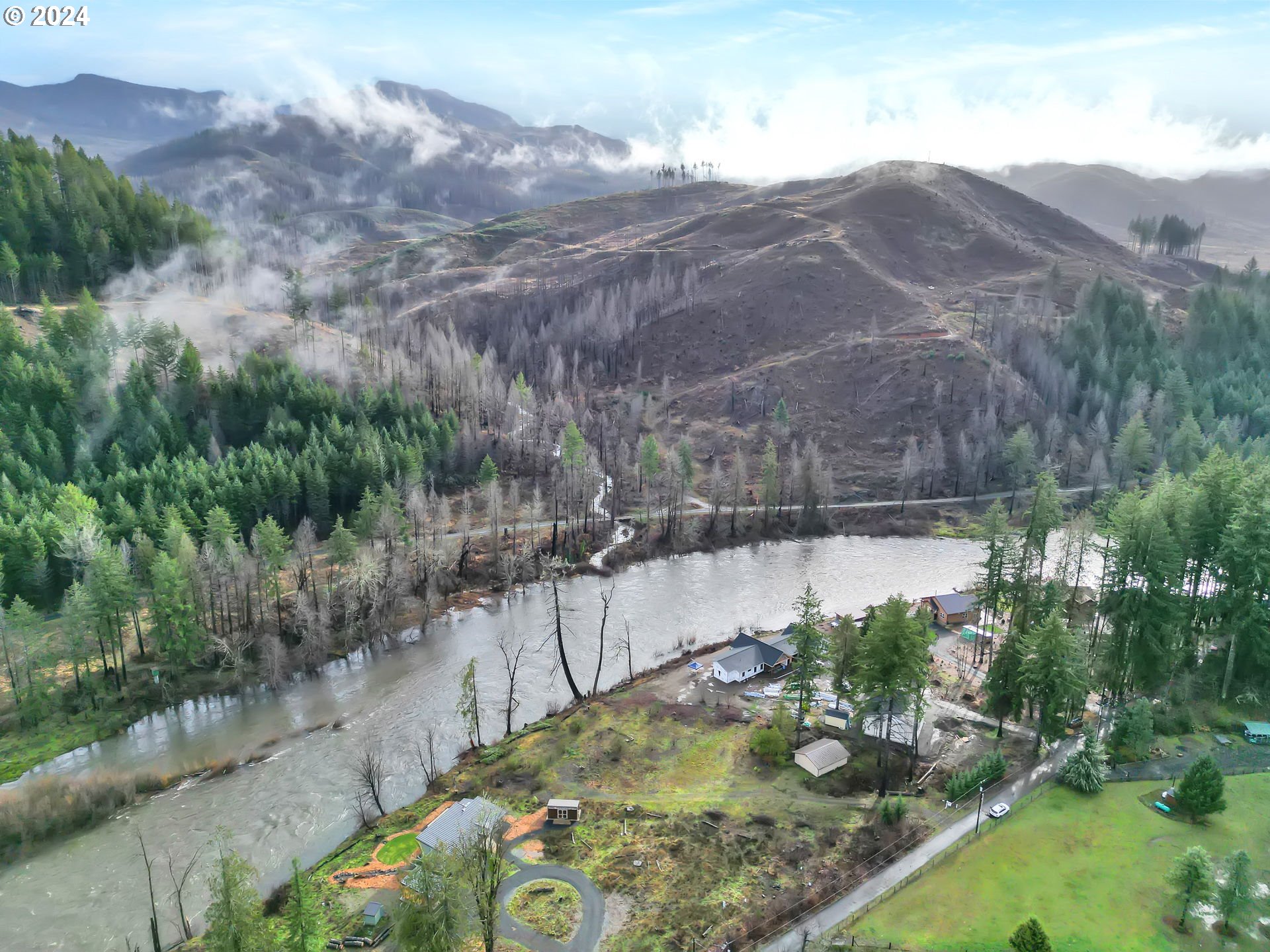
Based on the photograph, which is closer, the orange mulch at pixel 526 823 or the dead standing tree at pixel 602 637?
the orange mulch at pixel 526 823

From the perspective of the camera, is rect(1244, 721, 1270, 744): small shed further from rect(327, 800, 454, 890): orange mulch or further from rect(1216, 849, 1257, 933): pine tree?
rect(327, 800, 454, 890): orange mulch

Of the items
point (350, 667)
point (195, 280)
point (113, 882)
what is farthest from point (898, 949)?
point (195, 280)

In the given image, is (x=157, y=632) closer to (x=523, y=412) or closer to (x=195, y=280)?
(x=523, y=412)

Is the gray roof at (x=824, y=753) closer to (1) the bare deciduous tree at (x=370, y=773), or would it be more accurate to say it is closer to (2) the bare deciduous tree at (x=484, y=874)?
(2) the bare deciduous tree at (x=484, y=874)

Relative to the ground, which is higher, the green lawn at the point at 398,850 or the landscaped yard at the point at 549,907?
the landscaped yard at the point at 549,907

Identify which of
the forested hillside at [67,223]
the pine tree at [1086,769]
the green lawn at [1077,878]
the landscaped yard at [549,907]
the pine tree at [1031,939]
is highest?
the forested hillside at [67,223]

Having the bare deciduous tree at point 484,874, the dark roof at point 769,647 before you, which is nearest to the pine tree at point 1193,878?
the dark roof at point 769,647
